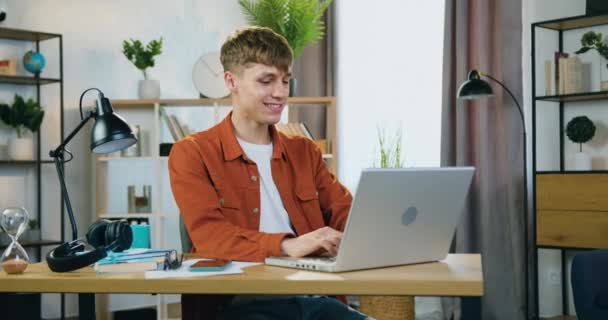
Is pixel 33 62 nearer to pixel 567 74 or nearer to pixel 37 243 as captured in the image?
pixel 37 243

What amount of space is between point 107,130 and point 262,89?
A: 436mm

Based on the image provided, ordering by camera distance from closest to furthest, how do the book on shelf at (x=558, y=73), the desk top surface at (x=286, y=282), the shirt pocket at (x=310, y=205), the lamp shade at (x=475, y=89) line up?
the desk top surface at (x=286, y=282) < the shirt pocket at (x=310, y=205) < the lamp shade at (x=475, y=89) < the book on shelf at (x=558, y=73)

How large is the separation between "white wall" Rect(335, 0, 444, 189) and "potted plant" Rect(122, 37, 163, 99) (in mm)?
1279

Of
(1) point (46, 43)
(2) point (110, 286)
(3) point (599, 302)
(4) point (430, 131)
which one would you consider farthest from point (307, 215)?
(1) point (46, 43)

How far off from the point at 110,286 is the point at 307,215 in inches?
29.9

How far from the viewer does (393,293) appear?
1605 millimetres

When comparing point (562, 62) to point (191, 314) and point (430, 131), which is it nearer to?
point (430, 131)

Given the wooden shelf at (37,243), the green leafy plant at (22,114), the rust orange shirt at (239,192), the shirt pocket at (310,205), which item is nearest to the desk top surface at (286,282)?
the rust orange shirt at (239,192)

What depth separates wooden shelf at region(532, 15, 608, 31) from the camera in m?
4.47

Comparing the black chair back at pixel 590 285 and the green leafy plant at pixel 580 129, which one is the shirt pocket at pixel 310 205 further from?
the green leafy plant at pixel 580 129

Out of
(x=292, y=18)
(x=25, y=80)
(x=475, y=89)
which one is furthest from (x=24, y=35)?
(x=475, y=89)

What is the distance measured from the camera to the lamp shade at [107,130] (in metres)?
2.10

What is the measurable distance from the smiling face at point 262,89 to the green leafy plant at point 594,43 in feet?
9.02

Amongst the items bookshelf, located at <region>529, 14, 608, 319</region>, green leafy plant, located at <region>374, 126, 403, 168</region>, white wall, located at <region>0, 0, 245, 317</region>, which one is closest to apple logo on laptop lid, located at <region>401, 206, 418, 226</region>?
bookshelf, located at <region>529, 14, 608, 319</region>
